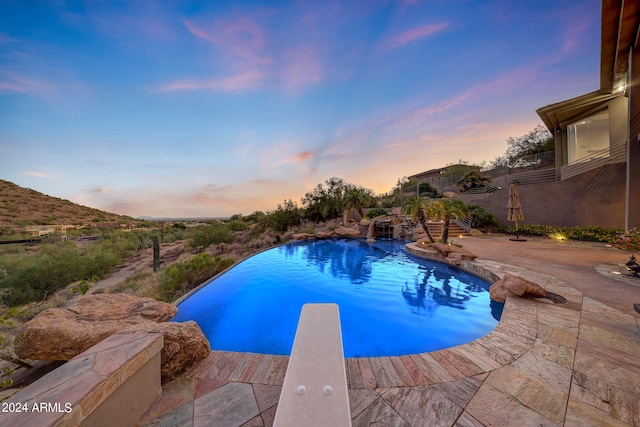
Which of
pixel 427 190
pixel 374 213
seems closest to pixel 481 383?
pixel 374 213

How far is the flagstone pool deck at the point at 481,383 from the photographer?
5.73ft

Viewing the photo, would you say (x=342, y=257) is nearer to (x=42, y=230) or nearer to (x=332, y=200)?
(x=332, y=200)

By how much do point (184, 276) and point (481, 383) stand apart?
7.31m

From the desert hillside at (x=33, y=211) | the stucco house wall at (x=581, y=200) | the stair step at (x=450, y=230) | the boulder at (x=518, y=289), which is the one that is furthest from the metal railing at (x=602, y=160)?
the desert hillside at (x=33, y=211)

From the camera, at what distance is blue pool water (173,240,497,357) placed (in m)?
3.94

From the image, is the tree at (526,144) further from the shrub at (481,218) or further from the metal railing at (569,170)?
the shrub at (481,218)

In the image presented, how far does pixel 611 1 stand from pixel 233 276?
49.8 feet

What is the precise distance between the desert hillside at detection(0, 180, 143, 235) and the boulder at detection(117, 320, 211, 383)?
1599 cm

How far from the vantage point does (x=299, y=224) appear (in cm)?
1883

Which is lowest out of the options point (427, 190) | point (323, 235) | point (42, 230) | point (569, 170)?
point (323, 235)

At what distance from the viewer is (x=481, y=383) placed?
2.09m

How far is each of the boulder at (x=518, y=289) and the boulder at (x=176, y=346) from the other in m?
5.45

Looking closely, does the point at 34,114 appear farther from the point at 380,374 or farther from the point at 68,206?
the point at 68,206

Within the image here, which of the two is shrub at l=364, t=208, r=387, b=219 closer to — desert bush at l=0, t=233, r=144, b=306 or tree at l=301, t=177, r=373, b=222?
tree at l=301, t=177, r=373, b=222
